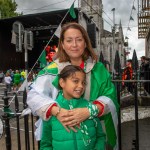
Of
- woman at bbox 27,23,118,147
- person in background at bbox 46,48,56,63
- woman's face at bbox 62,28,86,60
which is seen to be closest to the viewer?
woman at bbox 27,23,118,147

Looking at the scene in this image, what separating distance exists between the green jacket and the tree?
36058 millimetres

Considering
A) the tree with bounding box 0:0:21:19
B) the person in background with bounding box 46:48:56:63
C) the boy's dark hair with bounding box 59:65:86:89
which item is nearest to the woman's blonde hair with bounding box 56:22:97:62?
the boy's dark hair with bounding box 59:65:86:89

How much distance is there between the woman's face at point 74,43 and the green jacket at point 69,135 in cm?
38

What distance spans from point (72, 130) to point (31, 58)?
90.3 feet

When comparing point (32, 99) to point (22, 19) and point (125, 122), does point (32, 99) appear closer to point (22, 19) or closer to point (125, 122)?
point (125, 122)

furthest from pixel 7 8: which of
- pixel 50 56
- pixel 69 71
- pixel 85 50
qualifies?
pixel 69 71

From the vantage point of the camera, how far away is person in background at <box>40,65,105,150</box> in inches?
75.7

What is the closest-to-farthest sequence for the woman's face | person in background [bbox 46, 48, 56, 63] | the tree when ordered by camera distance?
the woman's face → person in background [bbox 46, 48, 56, 63] → the tree

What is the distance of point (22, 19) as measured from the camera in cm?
2283

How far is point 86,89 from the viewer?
2.05 metres

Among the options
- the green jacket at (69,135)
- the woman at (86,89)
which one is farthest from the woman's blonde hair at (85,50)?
the green jacket at (69,135)

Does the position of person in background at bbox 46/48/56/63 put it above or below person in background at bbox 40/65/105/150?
above

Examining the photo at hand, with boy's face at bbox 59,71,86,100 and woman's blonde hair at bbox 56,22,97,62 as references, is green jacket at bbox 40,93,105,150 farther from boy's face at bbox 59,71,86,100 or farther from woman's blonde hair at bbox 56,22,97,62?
woman's blonde hair at bbox 56,22,97,62

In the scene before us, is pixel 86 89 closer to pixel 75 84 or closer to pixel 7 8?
pixel 75 84
